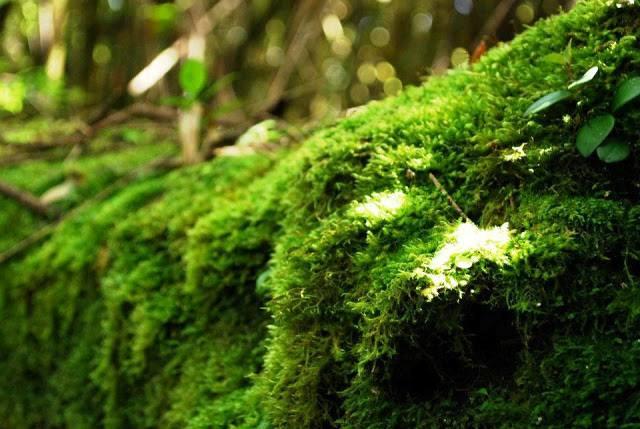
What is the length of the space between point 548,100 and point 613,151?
0.19 meters

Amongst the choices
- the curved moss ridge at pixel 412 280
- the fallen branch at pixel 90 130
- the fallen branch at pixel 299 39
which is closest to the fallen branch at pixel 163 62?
the fallen branch at pixel 90 130

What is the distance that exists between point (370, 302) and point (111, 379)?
50.0 inches

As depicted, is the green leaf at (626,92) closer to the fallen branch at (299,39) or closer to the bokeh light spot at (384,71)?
the fallen branch at (299,39)

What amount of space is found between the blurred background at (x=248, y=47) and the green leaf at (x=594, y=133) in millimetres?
3618

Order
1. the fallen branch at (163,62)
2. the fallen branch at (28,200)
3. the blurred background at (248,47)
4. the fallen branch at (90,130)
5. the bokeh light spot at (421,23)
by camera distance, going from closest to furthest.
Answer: the fallen branch at (28,200)
the fallen branch at (90,130)
the fallen branch at (163,62)
the blurred background at (248,47)
the bokeh light spot at (421,23)

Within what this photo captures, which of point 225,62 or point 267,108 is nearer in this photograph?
point 267,108

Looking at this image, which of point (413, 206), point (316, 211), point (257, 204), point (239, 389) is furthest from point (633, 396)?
point (257, 204)

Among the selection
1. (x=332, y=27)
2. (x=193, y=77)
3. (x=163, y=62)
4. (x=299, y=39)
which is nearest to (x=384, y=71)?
(x=332, y=27)

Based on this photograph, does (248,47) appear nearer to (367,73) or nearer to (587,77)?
(367,73)

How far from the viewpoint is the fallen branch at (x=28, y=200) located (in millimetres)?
2938

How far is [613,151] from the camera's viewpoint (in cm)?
110

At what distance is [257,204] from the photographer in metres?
1.78

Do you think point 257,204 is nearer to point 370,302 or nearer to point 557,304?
point 370,302

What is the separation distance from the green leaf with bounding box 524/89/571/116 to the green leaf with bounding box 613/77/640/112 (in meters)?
0.10
